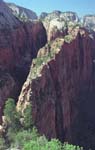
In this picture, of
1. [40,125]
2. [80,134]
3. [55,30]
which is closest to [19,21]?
[55,30]

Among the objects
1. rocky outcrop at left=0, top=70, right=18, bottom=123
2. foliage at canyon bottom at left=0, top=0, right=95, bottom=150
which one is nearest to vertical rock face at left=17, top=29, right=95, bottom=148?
foliage at canyon bottom at left=0, top=0, right=95, bottom=150

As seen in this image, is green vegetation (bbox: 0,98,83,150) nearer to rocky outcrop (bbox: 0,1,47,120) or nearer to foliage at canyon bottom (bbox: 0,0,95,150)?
foliage at canyon bottom (bbox: 0,0,95,150)

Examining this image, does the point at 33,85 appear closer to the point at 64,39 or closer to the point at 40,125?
the point at 40,125

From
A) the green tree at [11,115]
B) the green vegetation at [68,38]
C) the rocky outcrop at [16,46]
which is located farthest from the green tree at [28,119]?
the green vegetation at [68,38]

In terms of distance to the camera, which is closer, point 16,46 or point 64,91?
point 64,91

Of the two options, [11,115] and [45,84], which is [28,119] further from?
[45,84]

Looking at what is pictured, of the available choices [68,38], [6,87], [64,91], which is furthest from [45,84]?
[68,38]

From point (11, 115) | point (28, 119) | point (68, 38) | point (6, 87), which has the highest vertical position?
point (68, 38)
